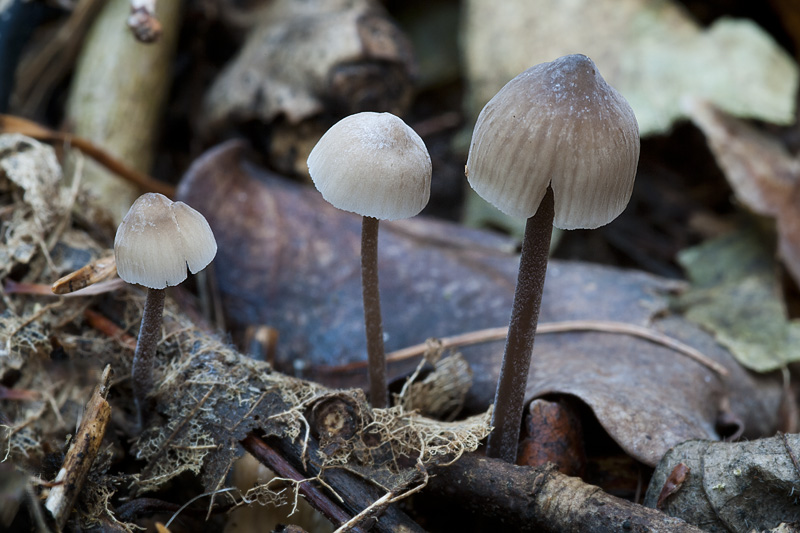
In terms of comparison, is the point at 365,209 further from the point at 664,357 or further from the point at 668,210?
the point at 668,210

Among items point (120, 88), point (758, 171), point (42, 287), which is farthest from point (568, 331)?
point (120, 88)

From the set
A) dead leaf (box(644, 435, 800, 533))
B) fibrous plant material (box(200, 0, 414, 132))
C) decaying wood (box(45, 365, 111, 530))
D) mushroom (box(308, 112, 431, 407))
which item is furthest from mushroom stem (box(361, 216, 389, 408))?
fibrous plant material (box(200, 0, 414, 132))

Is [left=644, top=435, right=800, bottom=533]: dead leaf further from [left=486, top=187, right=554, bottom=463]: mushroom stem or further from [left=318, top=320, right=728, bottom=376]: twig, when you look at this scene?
[left=318, top=320, right=728, bottom=376]: twig

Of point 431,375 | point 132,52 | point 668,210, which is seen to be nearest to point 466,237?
point 431,375

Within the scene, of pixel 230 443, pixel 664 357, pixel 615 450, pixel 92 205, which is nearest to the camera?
pixel 230 443

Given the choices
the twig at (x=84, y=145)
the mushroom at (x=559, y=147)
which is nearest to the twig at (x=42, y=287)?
the twig at (x=84, y=145)

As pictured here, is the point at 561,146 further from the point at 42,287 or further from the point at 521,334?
the point at 42,287
